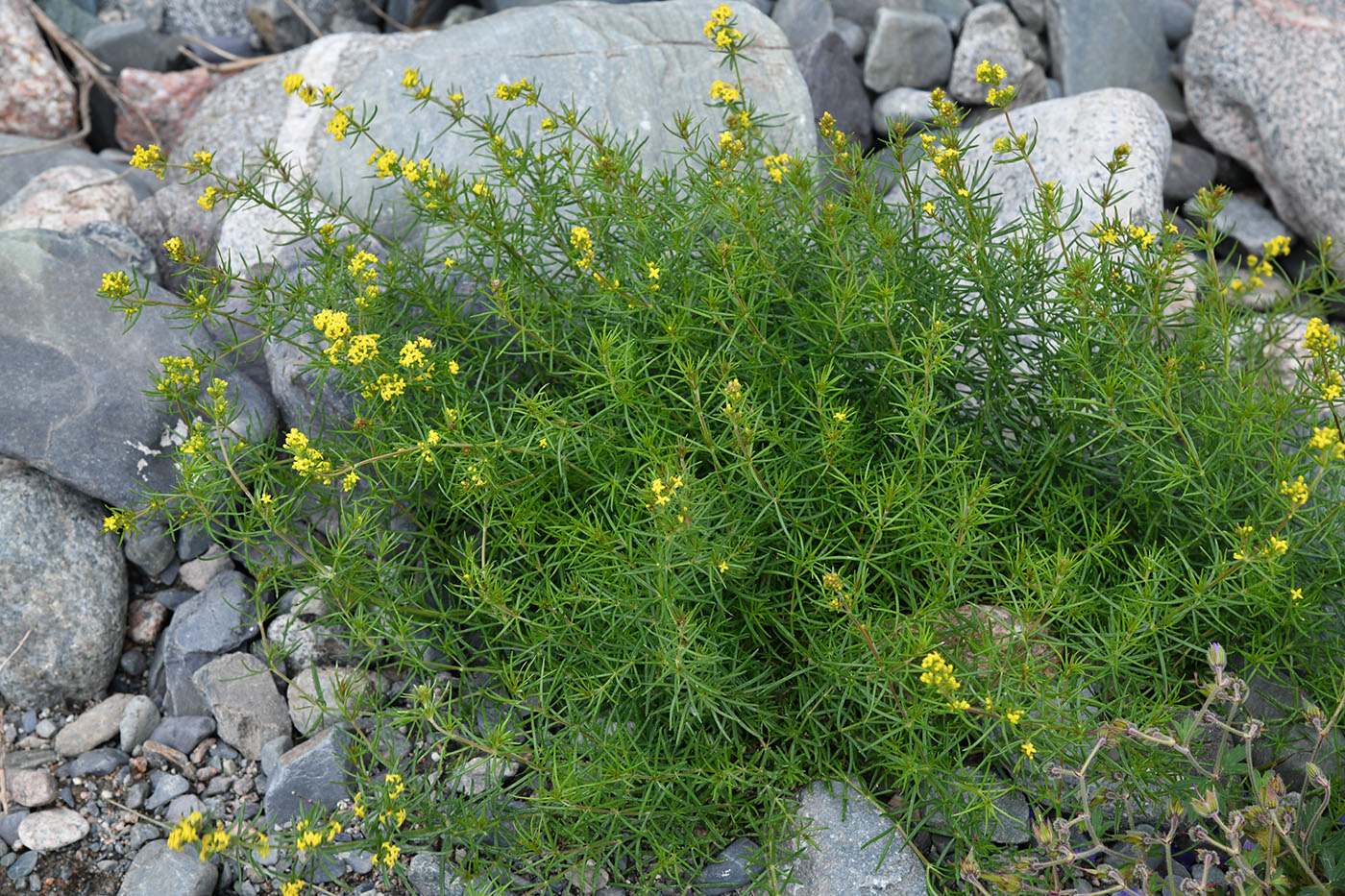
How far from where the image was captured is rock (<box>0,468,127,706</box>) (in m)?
3.32

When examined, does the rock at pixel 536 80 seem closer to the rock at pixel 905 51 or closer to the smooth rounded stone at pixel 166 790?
the rock at pixel 905 51

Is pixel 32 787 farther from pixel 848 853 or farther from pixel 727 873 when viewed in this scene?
pixel 848 853

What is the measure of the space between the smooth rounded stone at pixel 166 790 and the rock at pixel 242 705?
170 millimetres

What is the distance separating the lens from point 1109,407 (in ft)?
8.40

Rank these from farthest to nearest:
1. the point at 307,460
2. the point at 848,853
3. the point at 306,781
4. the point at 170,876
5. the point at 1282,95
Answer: the point at 1282,95
the point at 306,781
the point at 170,876
the point at 848,853
the point at 307,460

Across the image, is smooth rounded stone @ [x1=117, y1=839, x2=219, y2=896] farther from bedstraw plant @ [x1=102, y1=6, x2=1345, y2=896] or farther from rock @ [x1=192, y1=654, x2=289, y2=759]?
rock @ [x1=192, y1=654, x2=289, y2=759]

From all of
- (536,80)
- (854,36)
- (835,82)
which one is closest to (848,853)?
(536,80)

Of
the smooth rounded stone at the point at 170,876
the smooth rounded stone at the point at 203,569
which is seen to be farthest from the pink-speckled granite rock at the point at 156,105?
the smooth rounded stone at the point at 170,876

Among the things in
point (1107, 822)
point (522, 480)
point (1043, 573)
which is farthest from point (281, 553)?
point (1107, 822)

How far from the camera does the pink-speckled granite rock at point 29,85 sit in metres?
5.49

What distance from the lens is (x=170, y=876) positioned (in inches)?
110

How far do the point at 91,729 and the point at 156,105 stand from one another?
3.82 metres

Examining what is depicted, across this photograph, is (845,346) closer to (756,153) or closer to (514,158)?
(756,153)

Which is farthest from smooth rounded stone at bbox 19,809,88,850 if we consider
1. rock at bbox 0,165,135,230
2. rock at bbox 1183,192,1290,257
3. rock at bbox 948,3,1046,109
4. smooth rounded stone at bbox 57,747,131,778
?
rock at bbox 1183,192,1290,257
